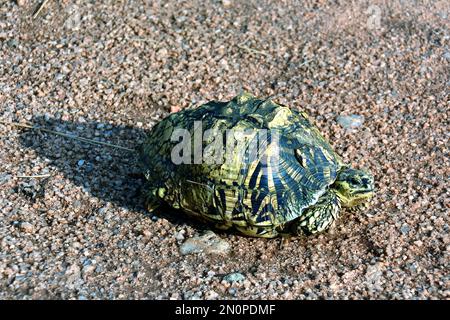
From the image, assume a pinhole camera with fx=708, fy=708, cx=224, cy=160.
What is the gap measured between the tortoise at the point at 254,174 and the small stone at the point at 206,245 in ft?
0.34

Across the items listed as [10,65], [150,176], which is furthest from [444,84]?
[10,65]

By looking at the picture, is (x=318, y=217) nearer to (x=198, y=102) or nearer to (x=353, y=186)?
(x=353, y=186)

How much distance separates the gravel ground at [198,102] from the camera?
15.1 feet

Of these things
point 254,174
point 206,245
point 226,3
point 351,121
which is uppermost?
point 254,174

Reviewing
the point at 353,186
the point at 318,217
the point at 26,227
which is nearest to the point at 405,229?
the point at 353,186

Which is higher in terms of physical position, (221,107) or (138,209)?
(221,107)

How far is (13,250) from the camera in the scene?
15.6 feet

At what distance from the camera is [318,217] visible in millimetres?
4832

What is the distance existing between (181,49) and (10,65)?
1.65 m

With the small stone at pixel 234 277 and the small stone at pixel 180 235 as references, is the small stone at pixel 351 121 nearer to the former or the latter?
the small stone at pixel 180 235

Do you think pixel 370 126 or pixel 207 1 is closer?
pixel 370 126

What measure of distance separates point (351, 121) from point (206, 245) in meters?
2.02

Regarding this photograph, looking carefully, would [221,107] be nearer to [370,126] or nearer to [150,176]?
[150,176]

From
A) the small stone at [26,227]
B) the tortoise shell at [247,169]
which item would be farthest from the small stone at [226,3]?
the small stone at [26,227]
